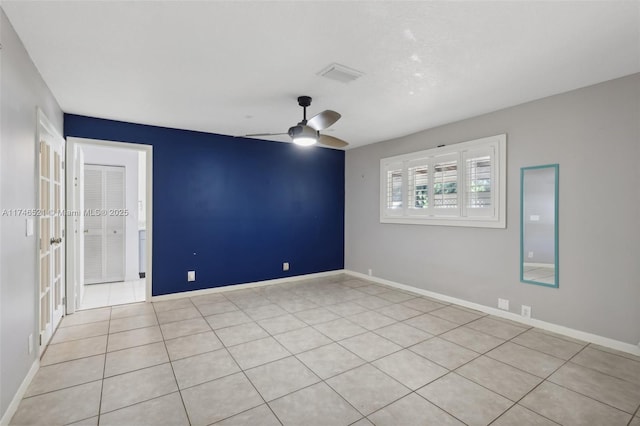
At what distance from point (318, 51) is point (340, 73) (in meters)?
0.40

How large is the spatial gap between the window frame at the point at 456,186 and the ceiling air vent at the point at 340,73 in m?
2.18

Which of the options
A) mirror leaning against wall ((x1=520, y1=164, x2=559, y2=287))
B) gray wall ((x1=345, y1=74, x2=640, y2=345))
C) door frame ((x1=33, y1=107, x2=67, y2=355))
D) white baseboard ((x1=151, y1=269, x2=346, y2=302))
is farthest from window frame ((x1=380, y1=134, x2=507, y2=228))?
door frame ((x1=33, y1=107, x2=67, y2=355))

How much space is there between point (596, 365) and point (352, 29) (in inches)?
135

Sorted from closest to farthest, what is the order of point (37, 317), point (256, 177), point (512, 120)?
point (37, 317), point (512, 120), point (256, 177)

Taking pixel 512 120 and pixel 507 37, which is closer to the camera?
pixel 507 37

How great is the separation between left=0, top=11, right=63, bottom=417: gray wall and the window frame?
181 inches

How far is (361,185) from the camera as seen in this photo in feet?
20.2

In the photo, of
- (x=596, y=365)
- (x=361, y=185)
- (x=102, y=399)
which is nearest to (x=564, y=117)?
(x=596, y=365)

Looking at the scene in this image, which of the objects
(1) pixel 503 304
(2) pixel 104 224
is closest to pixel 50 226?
(2) pixel 104 224

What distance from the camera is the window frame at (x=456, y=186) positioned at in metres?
3.90

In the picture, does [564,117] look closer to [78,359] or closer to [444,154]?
[444,154]

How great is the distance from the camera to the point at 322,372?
8.54ft

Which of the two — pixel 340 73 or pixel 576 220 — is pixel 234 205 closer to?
pixel 340 73

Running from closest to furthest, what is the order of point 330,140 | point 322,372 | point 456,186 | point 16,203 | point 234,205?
point 16,203, point 322,372, point 330,140, point 456,186, point 234,205
